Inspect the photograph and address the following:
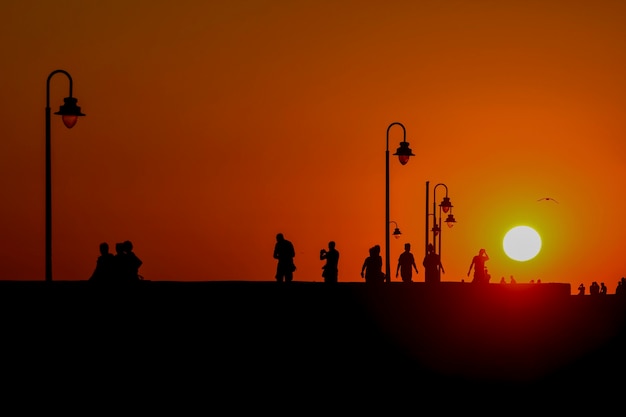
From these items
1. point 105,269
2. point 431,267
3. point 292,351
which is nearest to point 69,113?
point 105,269

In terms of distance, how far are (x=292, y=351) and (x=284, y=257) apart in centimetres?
845

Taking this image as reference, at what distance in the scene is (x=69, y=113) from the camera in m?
29.2

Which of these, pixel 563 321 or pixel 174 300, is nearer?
pixel 174 300

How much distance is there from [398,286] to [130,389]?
14115mm

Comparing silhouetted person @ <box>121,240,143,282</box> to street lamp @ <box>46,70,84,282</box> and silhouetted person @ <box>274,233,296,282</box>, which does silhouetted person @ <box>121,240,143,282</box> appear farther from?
silhouetted person @ <box>274,233,296,282</box>

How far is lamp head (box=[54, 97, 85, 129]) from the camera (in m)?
29.1

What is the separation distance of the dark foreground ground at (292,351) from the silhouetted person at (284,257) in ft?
7.03

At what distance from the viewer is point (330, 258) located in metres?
37.9

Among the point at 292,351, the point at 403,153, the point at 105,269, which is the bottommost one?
the point at 292,351

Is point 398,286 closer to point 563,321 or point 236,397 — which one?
point 563,321

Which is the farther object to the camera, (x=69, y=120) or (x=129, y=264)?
(x=129, y=264)

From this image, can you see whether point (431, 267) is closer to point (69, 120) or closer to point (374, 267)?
point (374, 267)

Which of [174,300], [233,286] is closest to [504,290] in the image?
[233,286]

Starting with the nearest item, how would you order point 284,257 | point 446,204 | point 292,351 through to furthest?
point 292,351, point 284,257, point 446,204
